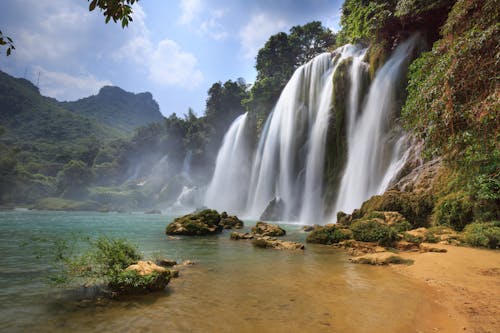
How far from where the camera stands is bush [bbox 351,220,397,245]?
9.34 metres

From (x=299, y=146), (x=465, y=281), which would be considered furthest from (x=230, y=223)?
(x=465, y=281)

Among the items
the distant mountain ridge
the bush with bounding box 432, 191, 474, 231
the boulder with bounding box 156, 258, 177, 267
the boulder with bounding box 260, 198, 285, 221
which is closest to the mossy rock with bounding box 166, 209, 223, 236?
the boulder with bounding box 156, 258, 177, 267

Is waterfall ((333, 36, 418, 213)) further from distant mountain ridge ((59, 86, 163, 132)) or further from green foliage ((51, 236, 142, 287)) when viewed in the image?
distant mountain ridge ((59, 86, 163, 132))

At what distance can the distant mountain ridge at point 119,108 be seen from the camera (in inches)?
5453

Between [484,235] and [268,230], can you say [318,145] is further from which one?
[484,235]

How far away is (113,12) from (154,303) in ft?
12.7

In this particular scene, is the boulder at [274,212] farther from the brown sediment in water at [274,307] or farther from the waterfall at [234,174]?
the brown sediment in water at [274,307]

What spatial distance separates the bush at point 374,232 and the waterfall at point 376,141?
6.67m

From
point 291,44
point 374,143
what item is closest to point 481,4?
point 374,143

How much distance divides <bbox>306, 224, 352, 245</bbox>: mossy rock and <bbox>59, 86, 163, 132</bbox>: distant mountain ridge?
138941 mm

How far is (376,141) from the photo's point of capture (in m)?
18.8

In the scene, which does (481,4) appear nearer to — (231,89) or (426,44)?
(426,44)

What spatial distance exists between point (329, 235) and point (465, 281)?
6.44 meters

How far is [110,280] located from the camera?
4.36 m
